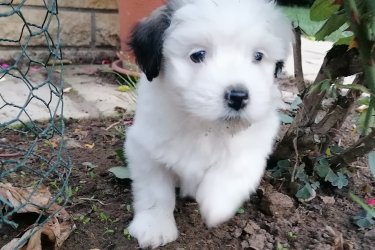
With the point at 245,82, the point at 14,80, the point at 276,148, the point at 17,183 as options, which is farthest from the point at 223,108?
the point at 14,80

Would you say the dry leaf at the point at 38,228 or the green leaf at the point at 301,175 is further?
the green leaf at the point at 301,175

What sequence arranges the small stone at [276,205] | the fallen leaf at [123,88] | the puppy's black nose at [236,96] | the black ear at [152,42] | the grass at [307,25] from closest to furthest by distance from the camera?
the puppy's black nose at [236,96] → the black ear at [152,42] → the small stone at [276,205] → the grass at [307,25] → the fallen leaf at [123,88]

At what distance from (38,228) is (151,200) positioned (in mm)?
502

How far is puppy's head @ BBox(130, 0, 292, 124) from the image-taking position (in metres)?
1.60

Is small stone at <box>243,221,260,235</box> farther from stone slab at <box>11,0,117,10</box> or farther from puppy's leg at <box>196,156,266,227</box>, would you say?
stone slab at <box>11,0,117,10</box>

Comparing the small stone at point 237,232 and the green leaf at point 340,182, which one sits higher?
the green leaf at point 340,182

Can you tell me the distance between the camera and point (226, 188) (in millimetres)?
1876

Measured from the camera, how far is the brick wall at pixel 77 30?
174 inches

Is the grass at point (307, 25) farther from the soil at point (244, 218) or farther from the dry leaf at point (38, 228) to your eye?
the dry leaf at point (38, 228)

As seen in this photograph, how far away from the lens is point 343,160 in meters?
2.27

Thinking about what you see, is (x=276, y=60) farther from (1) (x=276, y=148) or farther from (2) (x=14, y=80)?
(2) (x=14, y=80)

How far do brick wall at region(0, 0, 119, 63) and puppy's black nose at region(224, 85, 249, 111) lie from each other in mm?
3305

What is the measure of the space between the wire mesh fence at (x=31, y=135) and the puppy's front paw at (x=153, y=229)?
29 centimetres

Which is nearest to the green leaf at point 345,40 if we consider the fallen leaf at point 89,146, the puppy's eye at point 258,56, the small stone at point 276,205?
the puppy's eye at point 258,56
